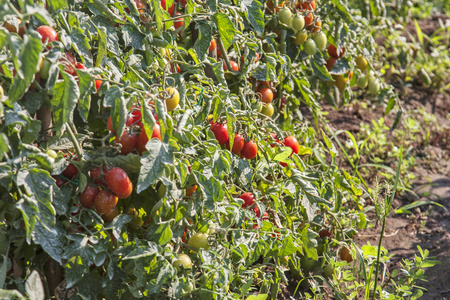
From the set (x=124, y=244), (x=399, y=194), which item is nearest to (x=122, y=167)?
(x=124, y=244)

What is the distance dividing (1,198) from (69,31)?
0.51m

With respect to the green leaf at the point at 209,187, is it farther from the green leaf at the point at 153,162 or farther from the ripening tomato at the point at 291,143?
the ripening tomato at the point at 291,143

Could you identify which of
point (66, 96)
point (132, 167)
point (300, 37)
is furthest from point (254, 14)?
point (66, 96)

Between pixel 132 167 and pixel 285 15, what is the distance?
3.98 feet

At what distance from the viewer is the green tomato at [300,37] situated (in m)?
2.43

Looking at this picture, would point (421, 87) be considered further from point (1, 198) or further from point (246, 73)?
point (1, 198)

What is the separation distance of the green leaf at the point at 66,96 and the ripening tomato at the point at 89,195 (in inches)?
8.3

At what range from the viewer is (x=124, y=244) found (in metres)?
1.52

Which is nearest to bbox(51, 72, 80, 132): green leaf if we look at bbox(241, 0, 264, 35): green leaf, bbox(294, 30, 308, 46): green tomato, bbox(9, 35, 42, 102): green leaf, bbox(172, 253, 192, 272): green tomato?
bbox(9, 35, 42, 102): green leaf

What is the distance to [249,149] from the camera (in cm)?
195

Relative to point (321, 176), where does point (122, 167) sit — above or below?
above

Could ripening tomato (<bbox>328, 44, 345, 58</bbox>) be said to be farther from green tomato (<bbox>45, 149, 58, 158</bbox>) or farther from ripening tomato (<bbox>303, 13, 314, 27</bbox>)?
green tomato (<bbox>45, 149, 58, 158</bbox>)

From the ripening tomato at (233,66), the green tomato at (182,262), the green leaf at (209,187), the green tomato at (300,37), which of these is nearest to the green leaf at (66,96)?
the green leaf at (209,187)

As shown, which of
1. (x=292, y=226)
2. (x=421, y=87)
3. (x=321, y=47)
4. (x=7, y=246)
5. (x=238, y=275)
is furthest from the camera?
(x=421, y=87)
